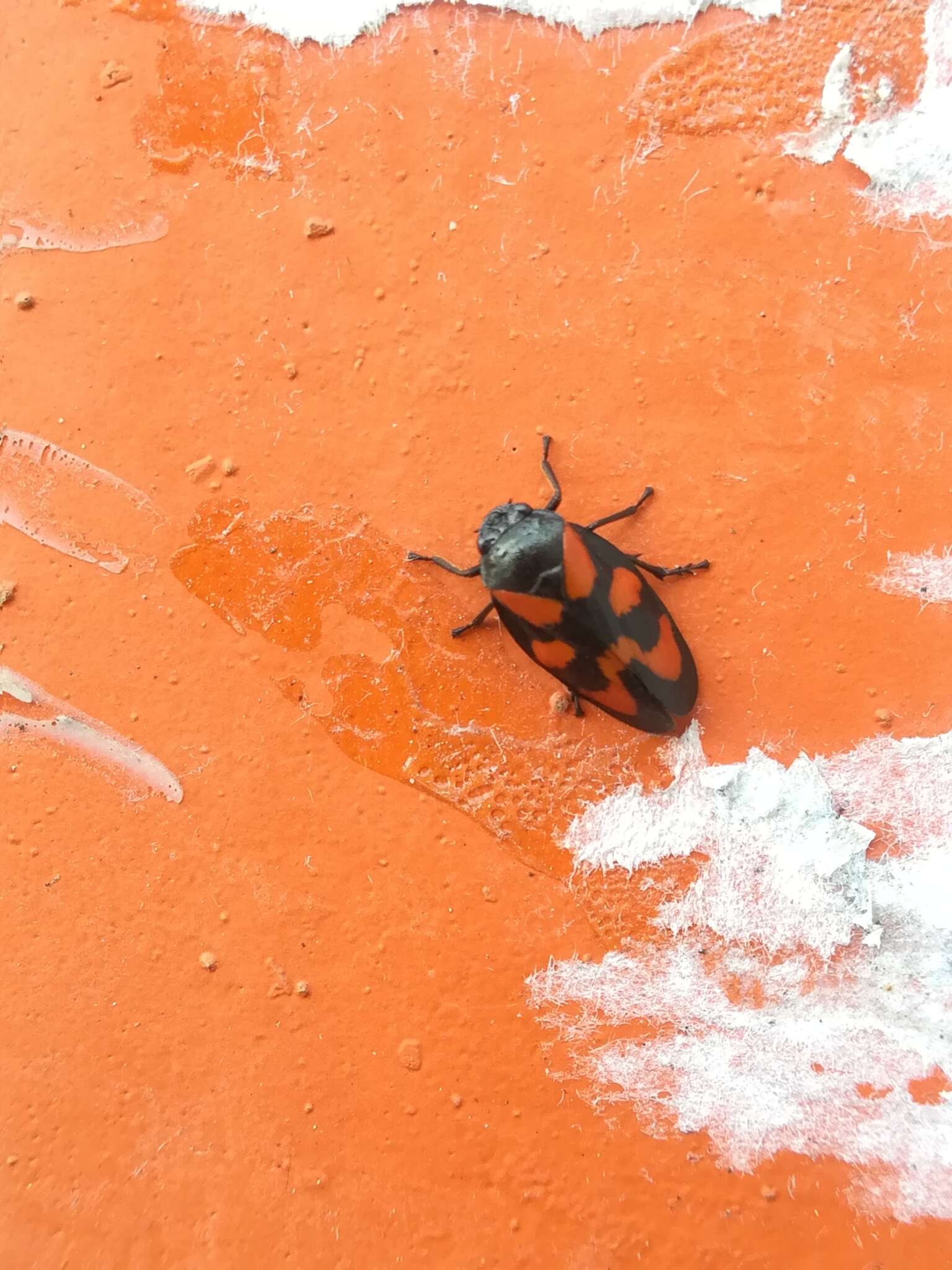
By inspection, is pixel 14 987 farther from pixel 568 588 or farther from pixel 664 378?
pixel 664 378

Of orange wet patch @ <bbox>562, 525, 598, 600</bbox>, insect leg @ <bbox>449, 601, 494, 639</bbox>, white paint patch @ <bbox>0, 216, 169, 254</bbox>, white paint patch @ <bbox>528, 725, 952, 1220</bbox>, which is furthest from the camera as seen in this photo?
white paint patch @ <bbox>0, 216, 169, 254</bbox>

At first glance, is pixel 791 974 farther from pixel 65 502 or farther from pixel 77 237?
pixel 77 237

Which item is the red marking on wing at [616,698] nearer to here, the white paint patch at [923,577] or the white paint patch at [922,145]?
the white paint patch at [923,577]

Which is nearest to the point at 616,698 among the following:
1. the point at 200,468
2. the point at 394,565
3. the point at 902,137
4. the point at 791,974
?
the point at 394,565

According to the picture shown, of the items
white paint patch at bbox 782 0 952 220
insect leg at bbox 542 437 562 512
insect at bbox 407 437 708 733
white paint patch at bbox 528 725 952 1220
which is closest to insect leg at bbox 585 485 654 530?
insect at bbox 407 437 708 733

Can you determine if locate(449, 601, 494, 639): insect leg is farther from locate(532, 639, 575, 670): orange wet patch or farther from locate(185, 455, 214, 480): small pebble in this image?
locate(185, 455, 214, 480): small pebble
